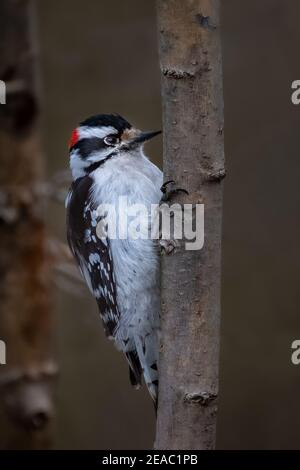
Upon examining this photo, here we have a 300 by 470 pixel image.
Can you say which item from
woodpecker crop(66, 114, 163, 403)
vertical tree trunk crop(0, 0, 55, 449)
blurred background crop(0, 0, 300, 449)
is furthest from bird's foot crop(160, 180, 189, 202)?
blurred background crop(0, 0, 300, 449)

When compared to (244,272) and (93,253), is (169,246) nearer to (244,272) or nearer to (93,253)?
(93,253)

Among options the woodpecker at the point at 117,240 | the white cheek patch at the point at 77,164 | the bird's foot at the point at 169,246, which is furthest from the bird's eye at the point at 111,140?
the bird's foot at the point at 169,246

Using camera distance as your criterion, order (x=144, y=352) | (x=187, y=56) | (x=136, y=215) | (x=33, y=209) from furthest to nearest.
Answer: (x=33, y=209)
(x=144, y=352)
(x=136, y=215)
(x=187, y=56)

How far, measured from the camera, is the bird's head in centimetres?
345

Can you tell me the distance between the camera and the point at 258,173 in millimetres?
5645

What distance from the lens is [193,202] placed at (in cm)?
246

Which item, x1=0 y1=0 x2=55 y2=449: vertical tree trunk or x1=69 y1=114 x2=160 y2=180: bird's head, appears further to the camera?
x1=0 y1=0 x2=55 y2=449: vertical tree trunk

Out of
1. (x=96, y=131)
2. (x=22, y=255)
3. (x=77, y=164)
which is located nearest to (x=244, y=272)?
(x=22, y=255)

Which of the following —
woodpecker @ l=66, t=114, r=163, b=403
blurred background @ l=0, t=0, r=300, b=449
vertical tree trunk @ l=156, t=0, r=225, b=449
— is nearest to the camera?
vertical tree trunk @ l=156, t=0, r=225, b=449

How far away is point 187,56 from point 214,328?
0.78 m

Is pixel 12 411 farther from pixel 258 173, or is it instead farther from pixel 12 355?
pixel 258 173

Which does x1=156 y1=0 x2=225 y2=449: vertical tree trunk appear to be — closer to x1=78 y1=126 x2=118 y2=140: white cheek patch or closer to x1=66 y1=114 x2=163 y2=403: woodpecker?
x1=66 y1=114 x2=163 y2=403: woodpecker

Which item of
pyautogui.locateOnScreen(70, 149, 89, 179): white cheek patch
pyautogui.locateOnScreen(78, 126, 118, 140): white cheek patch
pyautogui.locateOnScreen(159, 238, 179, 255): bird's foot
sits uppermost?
pyautogui.locateOnScreen(78, 126, 118, 140): white cheek patch
